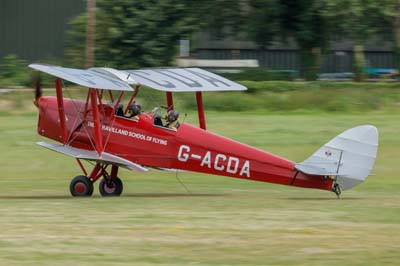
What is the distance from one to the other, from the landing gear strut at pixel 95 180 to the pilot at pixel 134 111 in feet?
3.09

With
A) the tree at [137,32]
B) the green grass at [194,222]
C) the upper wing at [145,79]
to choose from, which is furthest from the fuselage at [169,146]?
the tree at [137,32]

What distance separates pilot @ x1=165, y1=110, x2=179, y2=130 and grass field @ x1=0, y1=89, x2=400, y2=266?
1259 millimetres

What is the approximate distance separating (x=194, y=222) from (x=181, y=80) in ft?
16.0

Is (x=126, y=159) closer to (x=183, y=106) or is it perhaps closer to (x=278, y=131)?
(x=278, y=131)

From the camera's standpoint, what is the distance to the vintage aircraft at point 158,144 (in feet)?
52.8

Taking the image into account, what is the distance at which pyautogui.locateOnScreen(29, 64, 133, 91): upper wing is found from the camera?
16188mm

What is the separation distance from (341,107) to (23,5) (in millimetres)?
27339

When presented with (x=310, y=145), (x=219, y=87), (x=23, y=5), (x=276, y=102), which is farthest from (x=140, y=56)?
(x=219, y=87)

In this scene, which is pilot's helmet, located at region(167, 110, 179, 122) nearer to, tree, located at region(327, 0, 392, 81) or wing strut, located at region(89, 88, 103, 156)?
wing strut, located at region(89, 88, 103, 156)

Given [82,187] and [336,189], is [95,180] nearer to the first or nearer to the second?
[82,187]

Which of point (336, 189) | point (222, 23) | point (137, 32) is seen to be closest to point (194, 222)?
point (336, 189)

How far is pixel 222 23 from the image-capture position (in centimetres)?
4791

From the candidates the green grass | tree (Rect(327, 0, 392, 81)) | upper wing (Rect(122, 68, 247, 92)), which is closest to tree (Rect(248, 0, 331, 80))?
tree (Rect(327, 0, 392, 81))

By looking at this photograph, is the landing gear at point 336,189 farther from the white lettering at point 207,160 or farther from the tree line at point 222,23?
the tree line at point 222,23
